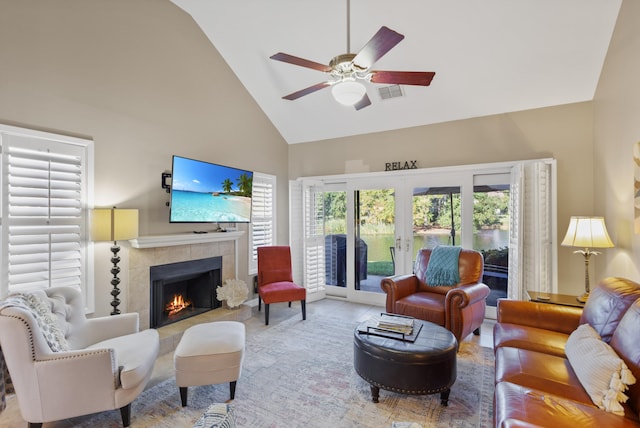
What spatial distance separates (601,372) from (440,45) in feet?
11.1

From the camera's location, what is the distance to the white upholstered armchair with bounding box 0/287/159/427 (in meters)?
1.88

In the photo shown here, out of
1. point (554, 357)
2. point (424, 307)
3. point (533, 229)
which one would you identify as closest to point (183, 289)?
Answer: point (424, 307)

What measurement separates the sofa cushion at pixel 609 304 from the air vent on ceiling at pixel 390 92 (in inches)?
124

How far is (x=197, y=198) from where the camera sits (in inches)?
150

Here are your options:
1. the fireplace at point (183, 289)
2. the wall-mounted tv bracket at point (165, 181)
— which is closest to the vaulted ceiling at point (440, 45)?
the wall-mounted tv bracket at point (165, 181)

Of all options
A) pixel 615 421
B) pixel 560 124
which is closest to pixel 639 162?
pixel 560 124

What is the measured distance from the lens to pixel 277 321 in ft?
14.0

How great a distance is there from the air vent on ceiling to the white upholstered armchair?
409cm

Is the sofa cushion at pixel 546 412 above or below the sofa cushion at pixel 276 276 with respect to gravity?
below

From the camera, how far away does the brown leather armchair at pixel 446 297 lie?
320 centimetres

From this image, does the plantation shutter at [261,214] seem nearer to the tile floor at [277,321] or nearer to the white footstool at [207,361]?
the tile floor at [277,321]

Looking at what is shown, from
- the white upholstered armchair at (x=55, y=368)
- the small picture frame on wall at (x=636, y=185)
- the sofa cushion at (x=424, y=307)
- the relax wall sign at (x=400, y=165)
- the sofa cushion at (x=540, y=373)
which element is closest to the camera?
the sofa cushion at (x=540, y=373)

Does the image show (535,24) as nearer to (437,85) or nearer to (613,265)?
(437,85)

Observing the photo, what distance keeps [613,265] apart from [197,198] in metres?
4.59
